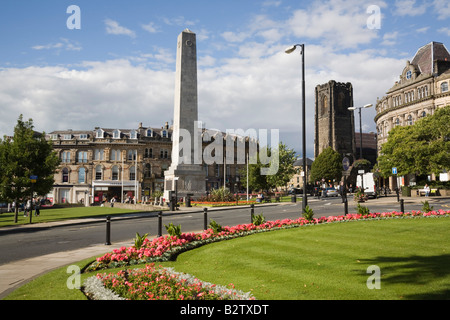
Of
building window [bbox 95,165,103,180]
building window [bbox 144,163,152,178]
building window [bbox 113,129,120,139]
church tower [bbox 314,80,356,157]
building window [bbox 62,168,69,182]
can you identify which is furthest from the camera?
church tower [bbox 314,80,356,157]

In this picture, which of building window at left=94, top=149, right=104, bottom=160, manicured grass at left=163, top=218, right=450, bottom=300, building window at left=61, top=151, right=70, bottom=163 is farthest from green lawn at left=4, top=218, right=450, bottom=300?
building window at left=61, top=151, right=70, bottom=163

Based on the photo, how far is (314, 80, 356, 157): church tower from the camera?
4247 inches

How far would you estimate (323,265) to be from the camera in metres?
7.33

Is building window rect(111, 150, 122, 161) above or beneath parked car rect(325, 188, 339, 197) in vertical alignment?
above

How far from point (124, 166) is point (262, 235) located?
61.0 meters

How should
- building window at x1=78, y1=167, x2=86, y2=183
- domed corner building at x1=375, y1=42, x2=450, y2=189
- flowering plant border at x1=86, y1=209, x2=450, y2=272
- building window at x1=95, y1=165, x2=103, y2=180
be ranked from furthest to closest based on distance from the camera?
building window at x1=95, y1=165, x2=103, y2=180 < building window at x1=78, y1=167, x2=86, y2=183 < domed corner building at x1=375, y1=42, x2=450, y2=189 < flowering plant border at x1=86, y1=209, x2=450, y2=272

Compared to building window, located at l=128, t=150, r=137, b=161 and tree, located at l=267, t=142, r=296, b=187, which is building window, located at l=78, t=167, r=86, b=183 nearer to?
building window, located at l=128, t=150, r=137, b=161

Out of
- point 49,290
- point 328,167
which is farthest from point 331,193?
point 49,290

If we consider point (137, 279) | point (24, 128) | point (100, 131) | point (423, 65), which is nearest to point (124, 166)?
point (100, 131)

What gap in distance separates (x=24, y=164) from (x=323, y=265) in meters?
24.9

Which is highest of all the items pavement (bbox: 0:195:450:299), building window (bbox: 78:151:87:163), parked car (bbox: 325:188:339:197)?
building window (bbox: 78:151:87:163)

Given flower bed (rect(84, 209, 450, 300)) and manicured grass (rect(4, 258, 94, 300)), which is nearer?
flower bed (rect(84, 209, 450, 300))

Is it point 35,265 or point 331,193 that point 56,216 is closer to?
point 35,265

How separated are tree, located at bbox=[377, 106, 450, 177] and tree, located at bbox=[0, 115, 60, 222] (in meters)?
38.6
